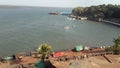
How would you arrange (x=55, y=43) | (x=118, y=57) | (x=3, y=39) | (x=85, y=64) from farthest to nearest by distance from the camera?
1. (x=3, y=39)
2. (x=55, y=43)
3. (x=118, y=57)
4. (x=85, y=64)

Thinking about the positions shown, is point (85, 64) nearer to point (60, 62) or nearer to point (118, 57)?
point (60, 62)

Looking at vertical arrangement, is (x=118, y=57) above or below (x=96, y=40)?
above

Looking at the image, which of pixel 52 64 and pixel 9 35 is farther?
pixel 9 35

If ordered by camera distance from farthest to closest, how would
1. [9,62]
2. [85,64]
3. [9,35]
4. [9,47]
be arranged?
1. [9,35]
2. [9,47]
3. [9,62]
4. [85,64]

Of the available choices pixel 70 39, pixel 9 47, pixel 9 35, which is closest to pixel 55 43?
pixel 70 39

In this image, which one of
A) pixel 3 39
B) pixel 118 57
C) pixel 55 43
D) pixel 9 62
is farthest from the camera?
pixel 3 39

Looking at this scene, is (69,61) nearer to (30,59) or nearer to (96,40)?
(30,59)

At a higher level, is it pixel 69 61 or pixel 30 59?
pixel 69 61

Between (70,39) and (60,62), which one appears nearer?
(60,62)

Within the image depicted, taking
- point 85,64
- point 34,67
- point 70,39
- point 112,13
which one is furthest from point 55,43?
point 112,13
